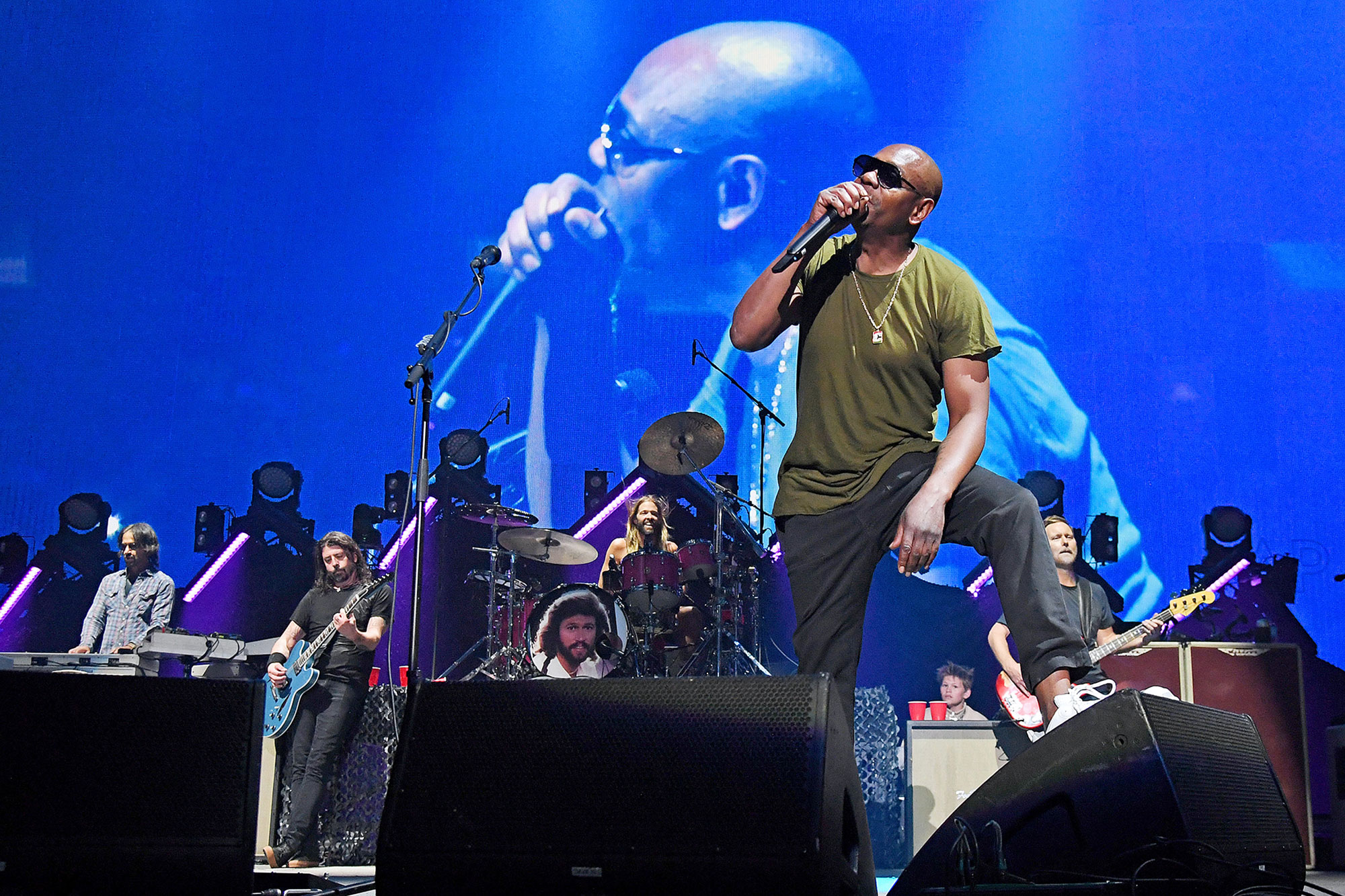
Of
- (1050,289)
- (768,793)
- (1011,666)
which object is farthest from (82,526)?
(768,793)

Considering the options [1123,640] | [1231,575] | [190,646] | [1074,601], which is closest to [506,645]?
[190,646]

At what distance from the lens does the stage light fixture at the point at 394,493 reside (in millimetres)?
6887

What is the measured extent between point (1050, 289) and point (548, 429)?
3.12 meters

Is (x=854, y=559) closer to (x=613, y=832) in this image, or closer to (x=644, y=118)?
(x=613, y=832)

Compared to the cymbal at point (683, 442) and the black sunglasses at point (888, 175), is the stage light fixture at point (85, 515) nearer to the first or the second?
the cymbal at point (683, 442)

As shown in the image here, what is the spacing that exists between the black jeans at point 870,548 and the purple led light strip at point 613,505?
16.0ft

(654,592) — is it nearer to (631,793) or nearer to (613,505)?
(613,505)

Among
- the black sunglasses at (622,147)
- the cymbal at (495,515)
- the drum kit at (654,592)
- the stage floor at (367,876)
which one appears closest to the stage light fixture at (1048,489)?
the drum kit at (654,592)

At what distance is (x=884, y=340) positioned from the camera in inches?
88.0

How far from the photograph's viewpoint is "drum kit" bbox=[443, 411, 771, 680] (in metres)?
6.48

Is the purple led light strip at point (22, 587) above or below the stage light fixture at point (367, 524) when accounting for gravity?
below

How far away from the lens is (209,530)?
23.2 ft

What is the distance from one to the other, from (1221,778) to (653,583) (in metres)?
5.04

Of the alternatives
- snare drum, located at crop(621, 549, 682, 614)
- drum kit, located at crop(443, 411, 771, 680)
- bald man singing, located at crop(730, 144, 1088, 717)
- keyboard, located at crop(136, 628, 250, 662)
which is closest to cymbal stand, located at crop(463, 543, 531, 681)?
drum kit, located at crop(443, 411, 771, 680)
